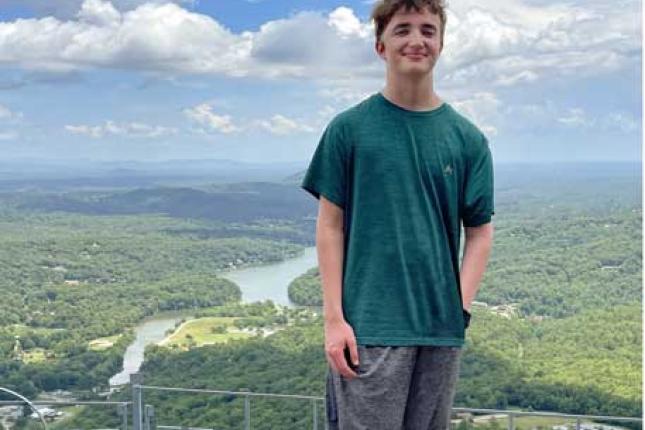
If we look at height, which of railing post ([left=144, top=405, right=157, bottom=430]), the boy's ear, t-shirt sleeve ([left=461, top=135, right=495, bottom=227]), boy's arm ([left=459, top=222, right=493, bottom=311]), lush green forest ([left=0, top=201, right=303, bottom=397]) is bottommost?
lush green forest ([left=0, top=201, right=303, bottom=397])

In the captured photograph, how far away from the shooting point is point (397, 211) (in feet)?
3.33

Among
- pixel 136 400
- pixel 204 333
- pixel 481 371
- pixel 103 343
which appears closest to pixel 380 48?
pixel 136 400

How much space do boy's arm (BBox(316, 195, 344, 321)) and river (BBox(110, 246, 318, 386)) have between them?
869 centimetres

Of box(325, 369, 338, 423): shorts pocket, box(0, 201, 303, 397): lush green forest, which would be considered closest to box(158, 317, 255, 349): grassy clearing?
box(0, 201, 303, 397): lush green forest

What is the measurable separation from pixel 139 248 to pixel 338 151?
1664 centimetres

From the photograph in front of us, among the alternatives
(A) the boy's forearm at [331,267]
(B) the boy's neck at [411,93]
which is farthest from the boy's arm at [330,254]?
(B) the boy's neck at [411,93]

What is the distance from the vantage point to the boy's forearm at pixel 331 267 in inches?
41.0

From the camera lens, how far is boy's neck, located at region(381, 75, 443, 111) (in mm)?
1039

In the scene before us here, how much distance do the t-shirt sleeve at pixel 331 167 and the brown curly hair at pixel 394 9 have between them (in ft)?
0.45

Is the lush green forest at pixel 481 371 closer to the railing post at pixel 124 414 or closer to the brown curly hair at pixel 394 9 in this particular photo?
the railing post at pixel 124 414

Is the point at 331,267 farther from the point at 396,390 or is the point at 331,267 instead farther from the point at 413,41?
the point at 413,41

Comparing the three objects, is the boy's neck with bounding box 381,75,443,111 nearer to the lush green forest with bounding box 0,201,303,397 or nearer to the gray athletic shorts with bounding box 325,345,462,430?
the gray athletic shorts with bounding box 325,345,462,430

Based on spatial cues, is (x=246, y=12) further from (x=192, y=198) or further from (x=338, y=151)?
(x=338, y=151)

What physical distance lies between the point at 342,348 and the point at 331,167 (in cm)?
22
